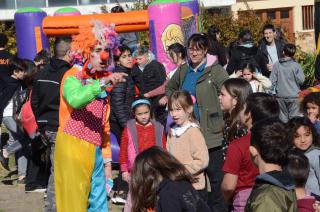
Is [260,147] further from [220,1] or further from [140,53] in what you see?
[220,1]

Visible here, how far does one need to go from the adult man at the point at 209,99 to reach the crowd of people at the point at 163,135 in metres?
0.01

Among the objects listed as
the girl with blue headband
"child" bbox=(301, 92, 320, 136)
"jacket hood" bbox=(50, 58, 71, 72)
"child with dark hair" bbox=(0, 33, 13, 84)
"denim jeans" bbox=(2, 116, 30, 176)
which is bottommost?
"denim jeans" bbox=(2, 116, 30, 176)

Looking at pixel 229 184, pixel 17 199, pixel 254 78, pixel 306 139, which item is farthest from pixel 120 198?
pixel 229 184

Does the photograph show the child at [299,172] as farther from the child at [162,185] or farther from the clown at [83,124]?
the clown at [83,124]

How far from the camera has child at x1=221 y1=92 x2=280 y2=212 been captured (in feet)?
17.4

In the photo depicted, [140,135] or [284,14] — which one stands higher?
[284,14]

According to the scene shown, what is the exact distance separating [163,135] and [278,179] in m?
3.87

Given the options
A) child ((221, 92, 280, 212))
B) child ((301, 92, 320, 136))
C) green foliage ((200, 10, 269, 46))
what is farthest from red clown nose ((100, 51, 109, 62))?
green foliage ((200, 10, 269, 46))

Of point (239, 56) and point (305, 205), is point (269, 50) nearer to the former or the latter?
point (239, 56)

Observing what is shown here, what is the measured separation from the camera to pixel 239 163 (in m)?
5.30

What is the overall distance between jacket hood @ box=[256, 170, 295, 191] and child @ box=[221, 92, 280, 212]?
3.79 feet

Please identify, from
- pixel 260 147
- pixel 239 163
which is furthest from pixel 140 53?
pixel 260 147

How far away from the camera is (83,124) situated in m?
6.24

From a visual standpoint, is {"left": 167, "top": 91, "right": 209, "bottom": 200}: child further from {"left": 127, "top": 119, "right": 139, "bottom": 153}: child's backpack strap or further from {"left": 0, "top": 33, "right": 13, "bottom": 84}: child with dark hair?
{"left": 0, "top": 33, "right": 13, "bottom": 84}: child with dark hair
